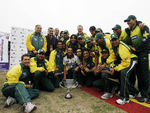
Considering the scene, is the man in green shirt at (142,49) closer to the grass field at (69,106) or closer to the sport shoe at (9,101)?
the grass field at (69,106)

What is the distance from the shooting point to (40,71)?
3855mm

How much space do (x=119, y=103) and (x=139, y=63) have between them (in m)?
1.23

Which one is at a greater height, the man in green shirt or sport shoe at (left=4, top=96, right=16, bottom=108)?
the man in green shirt

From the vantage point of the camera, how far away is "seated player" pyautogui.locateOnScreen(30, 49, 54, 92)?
379cm

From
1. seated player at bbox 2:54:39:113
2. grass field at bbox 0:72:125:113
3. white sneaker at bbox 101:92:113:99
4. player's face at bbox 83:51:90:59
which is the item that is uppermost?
player's face at bbox 83:51:90:59

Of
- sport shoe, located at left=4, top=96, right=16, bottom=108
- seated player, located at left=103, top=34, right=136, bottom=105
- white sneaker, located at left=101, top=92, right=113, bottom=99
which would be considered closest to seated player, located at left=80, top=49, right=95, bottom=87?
white sneaker, located at left=101, top=92, right=113, bottom=99

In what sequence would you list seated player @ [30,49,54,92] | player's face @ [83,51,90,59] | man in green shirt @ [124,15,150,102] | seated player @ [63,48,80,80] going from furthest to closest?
1. seated player @ [63,48,80,80]
2. player's face @ [83,51,90,59]
3. seated player @ [30,49,54,92]
4. man in green shirt @ [124,15,150,102]

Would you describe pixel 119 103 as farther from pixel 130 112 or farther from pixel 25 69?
pixel 25 69

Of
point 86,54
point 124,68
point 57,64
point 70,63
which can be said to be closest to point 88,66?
point 86,54

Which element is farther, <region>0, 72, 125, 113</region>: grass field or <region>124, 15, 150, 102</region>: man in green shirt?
<region>124, 15, 150, 102</region>: man in green shirt

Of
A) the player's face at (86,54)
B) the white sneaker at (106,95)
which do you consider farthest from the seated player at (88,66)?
the white sneaker at (106,95)

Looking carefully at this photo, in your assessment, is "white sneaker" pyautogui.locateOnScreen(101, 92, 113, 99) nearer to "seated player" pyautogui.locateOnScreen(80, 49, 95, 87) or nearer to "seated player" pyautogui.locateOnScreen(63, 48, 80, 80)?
"seated player" pyautogui.locateOnScreen(80, 49, 95, 87)

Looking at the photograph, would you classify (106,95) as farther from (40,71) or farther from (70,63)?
(40,71)

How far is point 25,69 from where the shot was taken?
3.34 m
